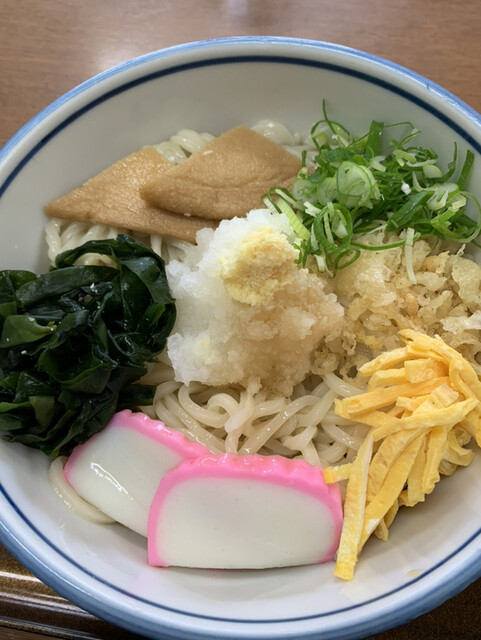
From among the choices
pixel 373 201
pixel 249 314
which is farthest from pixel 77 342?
pixel 373 201

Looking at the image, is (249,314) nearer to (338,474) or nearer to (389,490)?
(338,474)

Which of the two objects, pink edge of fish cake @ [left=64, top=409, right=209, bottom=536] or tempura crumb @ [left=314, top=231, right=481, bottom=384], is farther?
tempura crumb @ [left=314, top=231, right=481, bottom=384]

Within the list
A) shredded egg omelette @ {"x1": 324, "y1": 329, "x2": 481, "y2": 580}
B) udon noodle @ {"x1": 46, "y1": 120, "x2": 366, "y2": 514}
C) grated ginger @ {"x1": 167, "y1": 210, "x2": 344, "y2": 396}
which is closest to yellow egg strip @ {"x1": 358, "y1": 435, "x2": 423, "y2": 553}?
shredded egg omelette @ {"x1": 324, "y1": 329, "x2": 481, "y2": 580}

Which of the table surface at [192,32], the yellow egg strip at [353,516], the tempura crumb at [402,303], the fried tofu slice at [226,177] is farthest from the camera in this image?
the table surface at [192,32]

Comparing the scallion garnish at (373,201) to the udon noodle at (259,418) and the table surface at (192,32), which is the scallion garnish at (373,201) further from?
the table surface at (192,32)

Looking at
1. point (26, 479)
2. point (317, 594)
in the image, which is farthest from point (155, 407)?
point (317, 594)

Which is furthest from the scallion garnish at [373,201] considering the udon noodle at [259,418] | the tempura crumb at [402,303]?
the udon noodle at [259,418]

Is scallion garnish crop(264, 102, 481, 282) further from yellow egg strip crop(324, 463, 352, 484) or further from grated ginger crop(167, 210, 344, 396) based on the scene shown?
yellow egg strip crop(324, 463, 352, 484)
